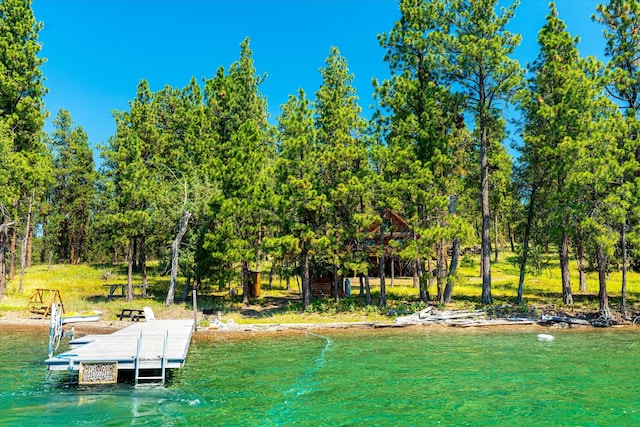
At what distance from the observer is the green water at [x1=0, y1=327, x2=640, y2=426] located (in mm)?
10461

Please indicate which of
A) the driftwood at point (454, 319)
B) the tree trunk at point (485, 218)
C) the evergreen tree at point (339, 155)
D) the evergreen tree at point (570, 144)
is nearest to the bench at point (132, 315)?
the evergreen tree at point (339, 155)

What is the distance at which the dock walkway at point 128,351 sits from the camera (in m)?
13.0

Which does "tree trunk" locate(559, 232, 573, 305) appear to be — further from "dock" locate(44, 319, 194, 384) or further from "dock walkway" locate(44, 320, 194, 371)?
"dock" locate(44, 319, 194, 384)

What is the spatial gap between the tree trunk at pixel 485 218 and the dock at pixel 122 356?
1831 centimetres

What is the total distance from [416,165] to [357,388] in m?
16.3

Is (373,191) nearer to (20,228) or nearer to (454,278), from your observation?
(454,278)

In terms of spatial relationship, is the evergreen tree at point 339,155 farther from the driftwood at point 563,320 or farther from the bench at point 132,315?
the bench at point 132,315

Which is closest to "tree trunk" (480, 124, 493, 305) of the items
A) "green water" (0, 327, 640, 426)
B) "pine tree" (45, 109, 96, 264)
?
"green water" (0, 327, 640, 426)

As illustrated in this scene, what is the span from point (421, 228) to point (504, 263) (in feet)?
90.1

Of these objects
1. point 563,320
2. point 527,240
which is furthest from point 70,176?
point 563,320

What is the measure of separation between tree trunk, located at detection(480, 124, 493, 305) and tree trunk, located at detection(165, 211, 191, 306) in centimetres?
1915

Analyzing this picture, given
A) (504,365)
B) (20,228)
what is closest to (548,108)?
(504,365)

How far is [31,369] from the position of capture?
14766 millimetres

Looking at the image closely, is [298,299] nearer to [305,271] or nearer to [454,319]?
[305,271]
